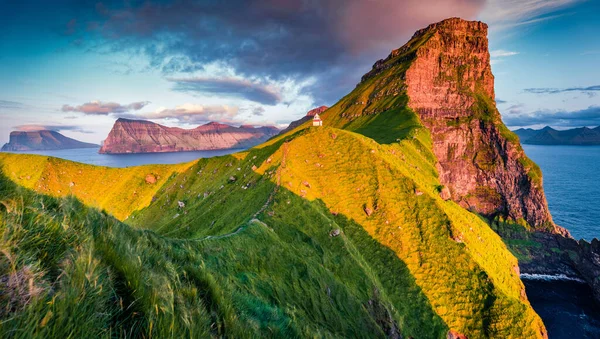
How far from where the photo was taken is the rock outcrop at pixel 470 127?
10956cm

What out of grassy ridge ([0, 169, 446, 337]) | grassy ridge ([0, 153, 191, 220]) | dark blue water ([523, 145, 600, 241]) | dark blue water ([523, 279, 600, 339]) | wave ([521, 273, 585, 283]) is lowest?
dark blue water ([523, 279, 600, 339])

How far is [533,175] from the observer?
107562 millimetres

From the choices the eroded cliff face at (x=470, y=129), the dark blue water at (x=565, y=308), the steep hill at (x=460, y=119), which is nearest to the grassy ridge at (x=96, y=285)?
the dark blue water at (x=565, y=308)

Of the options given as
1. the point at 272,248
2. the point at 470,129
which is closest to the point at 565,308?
the point at 470,129

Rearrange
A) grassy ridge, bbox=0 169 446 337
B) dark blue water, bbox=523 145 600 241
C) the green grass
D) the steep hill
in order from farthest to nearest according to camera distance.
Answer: dark blue water, bbox=523 145 600 241 < the steep hill < the green grass < grassy ridge, bbox=0 169 446 337

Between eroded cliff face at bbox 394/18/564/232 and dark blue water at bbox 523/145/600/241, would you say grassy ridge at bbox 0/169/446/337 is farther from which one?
dark blue water at bbox 523/145/600/241

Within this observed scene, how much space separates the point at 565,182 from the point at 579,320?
597 feet

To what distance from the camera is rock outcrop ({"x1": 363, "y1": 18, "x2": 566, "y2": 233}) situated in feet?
359

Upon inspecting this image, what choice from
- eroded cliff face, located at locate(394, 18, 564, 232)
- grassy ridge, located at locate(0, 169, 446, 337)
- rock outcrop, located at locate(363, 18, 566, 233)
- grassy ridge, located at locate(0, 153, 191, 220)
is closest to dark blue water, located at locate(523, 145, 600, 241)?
eroded cliff face, located at locate(394, 18, 564, 232)

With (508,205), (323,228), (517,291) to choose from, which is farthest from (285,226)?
(508,205)

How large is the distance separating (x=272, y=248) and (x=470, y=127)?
14229cm

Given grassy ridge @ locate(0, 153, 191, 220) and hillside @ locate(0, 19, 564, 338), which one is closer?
hillside @ locate(0, 19, 564, 338)

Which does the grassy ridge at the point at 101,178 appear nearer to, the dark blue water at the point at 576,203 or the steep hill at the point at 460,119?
the steep hill at the point at 460,119

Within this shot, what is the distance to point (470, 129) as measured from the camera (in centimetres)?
12638
